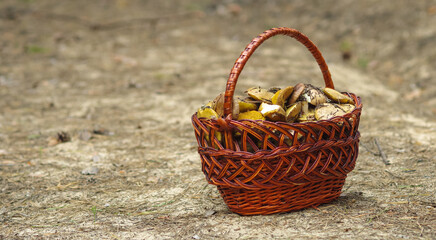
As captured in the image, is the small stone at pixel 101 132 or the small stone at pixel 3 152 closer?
the small stone at pixel 3 152

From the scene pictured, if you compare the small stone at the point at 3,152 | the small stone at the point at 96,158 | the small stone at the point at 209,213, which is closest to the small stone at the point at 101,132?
the small stone at the point at 96,158

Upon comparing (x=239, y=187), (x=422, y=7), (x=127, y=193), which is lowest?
(x=127, y=193)

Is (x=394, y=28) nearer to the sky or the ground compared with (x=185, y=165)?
nearer to the sky

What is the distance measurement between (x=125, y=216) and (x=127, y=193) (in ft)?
1.11

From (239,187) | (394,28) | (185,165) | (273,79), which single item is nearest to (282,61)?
(273,79)

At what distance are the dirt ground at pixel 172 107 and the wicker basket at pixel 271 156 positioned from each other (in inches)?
4.5

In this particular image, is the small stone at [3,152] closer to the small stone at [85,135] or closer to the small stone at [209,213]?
the small stone at [85,135]

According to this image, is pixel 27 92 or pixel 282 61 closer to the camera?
pixel 27 92

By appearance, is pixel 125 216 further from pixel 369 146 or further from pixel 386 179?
pixel 369 146

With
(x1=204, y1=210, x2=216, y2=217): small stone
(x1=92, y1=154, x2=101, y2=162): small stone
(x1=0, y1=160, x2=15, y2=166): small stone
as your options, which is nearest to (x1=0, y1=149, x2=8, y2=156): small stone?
(x1=0, y1=160, x2=15, y2=166): small stone

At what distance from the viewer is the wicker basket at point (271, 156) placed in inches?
75.2

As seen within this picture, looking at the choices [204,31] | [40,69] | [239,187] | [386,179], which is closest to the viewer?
[239,187]

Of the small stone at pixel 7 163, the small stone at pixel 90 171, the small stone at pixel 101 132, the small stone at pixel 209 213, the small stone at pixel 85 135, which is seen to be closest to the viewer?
the small stone at pixel 209 213

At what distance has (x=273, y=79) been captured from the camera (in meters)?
5.13
